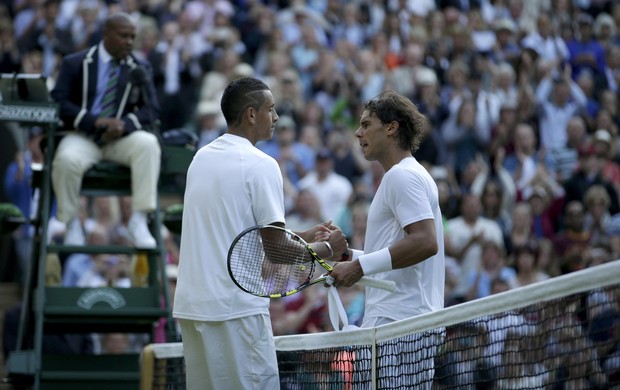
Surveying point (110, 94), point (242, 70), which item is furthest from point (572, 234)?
point (110, 94)

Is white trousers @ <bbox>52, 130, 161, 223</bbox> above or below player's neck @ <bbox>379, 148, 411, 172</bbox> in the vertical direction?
above

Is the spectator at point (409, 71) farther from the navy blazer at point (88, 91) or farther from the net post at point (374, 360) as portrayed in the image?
the net post at point (374, 360)

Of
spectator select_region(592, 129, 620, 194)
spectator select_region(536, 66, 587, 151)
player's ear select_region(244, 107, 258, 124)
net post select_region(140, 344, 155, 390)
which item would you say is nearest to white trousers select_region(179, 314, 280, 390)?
player's ear select_region(244, 107, 258, 124)

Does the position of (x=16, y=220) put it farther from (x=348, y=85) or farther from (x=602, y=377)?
(x=348, y=85)

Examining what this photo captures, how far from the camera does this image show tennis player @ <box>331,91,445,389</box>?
611 cm

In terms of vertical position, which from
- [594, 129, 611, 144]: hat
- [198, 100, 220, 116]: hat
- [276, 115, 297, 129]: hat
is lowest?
[594, 129, 611, 144]: hat

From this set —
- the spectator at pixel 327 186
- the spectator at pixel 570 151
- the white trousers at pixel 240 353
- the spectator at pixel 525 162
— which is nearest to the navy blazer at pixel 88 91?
the white trousers at pixel 240 353

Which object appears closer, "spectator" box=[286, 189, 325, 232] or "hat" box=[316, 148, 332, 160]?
"spectator" box=[286, 189, 325, 232]

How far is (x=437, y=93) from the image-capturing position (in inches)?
688

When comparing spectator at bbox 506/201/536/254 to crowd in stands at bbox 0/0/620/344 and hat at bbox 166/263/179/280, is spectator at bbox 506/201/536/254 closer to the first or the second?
crowd in stands at bbox 0/0/620/344

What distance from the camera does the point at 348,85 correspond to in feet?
57.7

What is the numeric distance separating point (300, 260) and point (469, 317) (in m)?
0.89

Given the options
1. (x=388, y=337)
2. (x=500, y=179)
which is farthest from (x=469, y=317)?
(x=500, y=179)

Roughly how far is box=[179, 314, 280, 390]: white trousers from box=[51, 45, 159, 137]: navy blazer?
3.76 m
